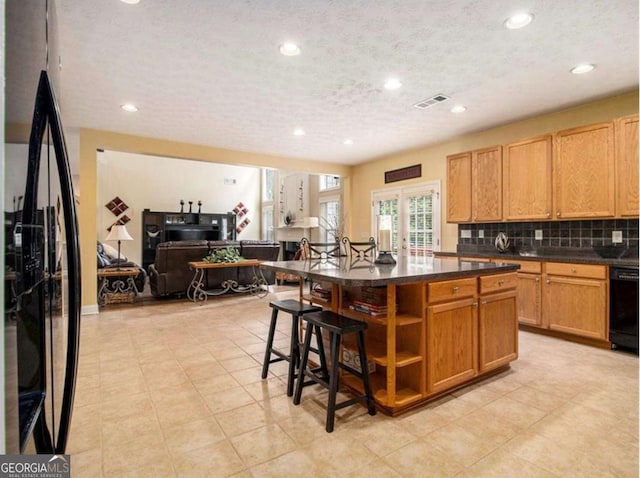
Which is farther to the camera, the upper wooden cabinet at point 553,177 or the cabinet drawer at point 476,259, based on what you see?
the cabinet drawer at point 476,259

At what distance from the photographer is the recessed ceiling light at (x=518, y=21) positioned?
2.38 metres

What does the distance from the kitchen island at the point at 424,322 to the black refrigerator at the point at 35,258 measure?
1364mm

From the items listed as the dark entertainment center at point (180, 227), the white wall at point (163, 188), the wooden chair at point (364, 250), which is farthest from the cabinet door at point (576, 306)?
the dark entertainment center at point (180, 227)

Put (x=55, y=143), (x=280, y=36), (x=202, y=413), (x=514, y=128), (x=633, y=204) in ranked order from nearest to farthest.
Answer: (x=55, y=143) < (x=202, y=413) < (x=280, y=36) < (x=633, y=204) < (x=514, y=128)

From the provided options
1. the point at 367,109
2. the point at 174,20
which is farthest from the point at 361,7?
the point at 367,109

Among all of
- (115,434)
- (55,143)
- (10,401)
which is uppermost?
(55,143)

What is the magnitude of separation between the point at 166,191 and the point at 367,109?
7.82 m

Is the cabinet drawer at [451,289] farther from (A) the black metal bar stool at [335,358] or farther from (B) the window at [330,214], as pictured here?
(B) the window at [330,214]

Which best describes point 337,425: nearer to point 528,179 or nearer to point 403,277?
point 403,277

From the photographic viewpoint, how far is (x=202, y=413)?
2.21 m

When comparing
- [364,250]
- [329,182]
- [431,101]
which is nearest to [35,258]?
[364,250]

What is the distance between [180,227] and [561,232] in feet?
29.5

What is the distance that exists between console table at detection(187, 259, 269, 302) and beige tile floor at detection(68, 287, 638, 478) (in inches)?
94.1

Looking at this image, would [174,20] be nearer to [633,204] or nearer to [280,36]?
[280,36]
